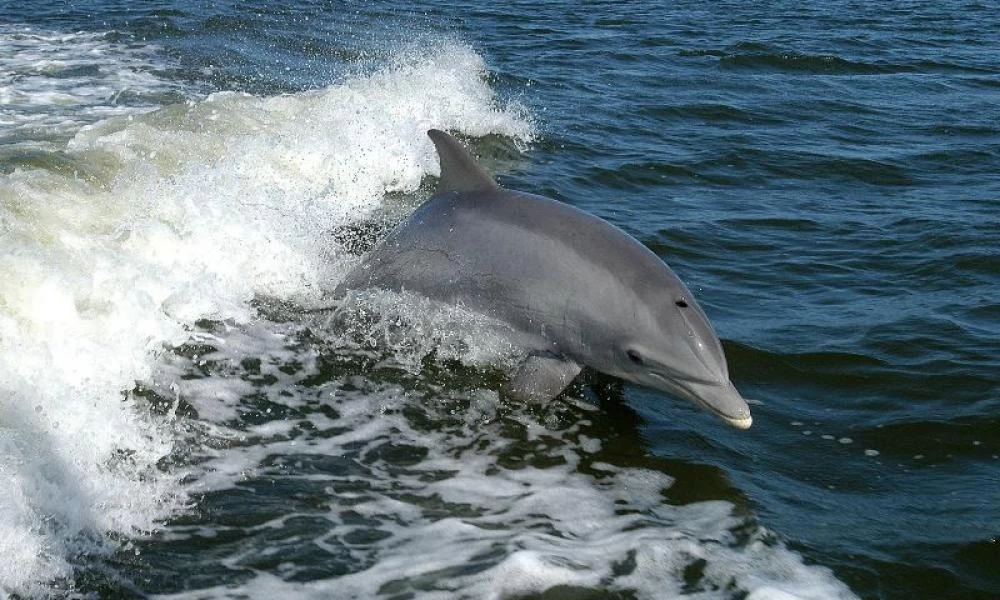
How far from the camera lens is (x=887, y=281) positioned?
34.8 feet

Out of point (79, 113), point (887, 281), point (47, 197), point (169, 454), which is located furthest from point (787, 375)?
point (79, 113)

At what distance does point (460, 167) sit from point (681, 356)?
2.31 meters

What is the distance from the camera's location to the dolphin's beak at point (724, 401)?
22.8ft

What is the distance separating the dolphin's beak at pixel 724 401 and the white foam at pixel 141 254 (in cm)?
307

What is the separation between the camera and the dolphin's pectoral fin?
299 inches

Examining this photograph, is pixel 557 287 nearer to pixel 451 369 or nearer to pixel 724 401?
pixel 451 369

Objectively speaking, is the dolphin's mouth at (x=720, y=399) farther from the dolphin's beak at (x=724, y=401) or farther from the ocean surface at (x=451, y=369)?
the ocean surface at (x=451, y=369)

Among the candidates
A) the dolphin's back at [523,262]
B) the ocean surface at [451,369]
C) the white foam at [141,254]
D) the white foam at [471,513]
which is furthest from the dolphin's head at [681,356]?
the white foam at [141,254]

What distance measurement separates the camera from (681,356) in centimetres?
720

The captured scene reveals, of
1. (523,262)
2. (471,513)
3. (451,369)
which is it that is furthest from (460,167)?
(471,513)

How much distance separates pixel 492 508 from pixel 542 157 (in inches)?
367

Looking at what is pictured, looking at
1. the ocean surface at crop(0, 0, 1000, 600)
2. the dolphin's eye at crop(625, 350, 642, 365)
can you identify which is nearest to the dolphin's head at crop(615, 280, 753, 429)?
the dolphin's eye at crop(625, 350, 642, 365)

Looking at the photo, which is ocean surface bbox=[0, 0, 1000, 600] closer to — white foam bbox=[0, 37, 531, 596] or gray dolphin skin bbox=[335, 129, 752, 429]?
white foam bbox=[0, 37, 531, 596]

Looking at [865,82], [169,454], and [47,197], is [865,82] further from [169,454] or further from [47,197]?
[169,454]
